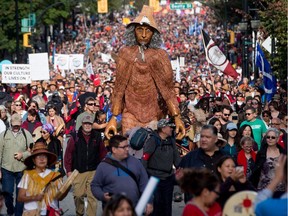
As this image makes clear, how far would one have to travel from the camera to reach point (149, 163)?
15133 millimetres

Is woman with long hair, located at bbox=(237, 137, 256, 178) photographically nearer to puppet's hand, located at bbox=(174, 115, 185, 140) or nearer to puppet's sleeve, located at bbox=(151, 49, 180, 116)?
puppet's hand, located at bbox=(174, 115, 185, 140)

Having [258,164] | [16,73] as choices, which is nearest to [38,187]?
[258,164]

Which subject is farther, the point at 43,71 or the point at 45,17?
the point at 45,17

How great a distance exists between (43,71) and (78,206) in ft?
59.9

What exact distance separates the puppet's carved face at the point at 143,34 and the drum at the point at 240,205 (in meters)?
7.92

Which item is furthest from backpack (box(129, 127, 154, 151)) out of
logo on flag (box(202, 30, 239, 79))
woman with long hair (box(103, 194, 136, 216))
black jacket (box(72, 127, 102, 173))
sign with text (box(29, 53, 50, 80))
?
sign with text (box(29, 53, 50, 80))

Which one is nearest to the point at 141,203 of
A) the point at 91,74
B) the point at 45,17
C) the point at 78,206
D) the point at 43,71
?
the point at 78,206

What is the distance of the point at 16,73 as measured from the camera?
3219cm

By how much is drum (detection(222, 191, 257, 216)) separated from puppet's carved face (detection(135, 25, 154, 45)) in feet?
26.0

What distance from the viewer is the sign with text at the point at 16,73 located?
32.1 meters

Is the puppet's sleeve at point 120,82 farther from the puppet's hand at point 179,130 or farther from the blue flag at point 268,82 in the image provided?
the blue flag at point 268,82

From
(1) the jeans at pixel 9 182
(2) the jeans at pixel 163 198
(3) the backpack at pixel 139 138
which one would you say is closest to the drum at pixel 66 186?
(2) the jeans at pixel 163 198

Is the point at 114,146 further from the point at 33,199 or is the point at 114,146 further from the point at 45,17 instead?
the point at 45,17

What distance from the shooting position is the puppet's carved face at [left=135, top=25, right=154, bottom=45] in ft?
Result: 58.2
